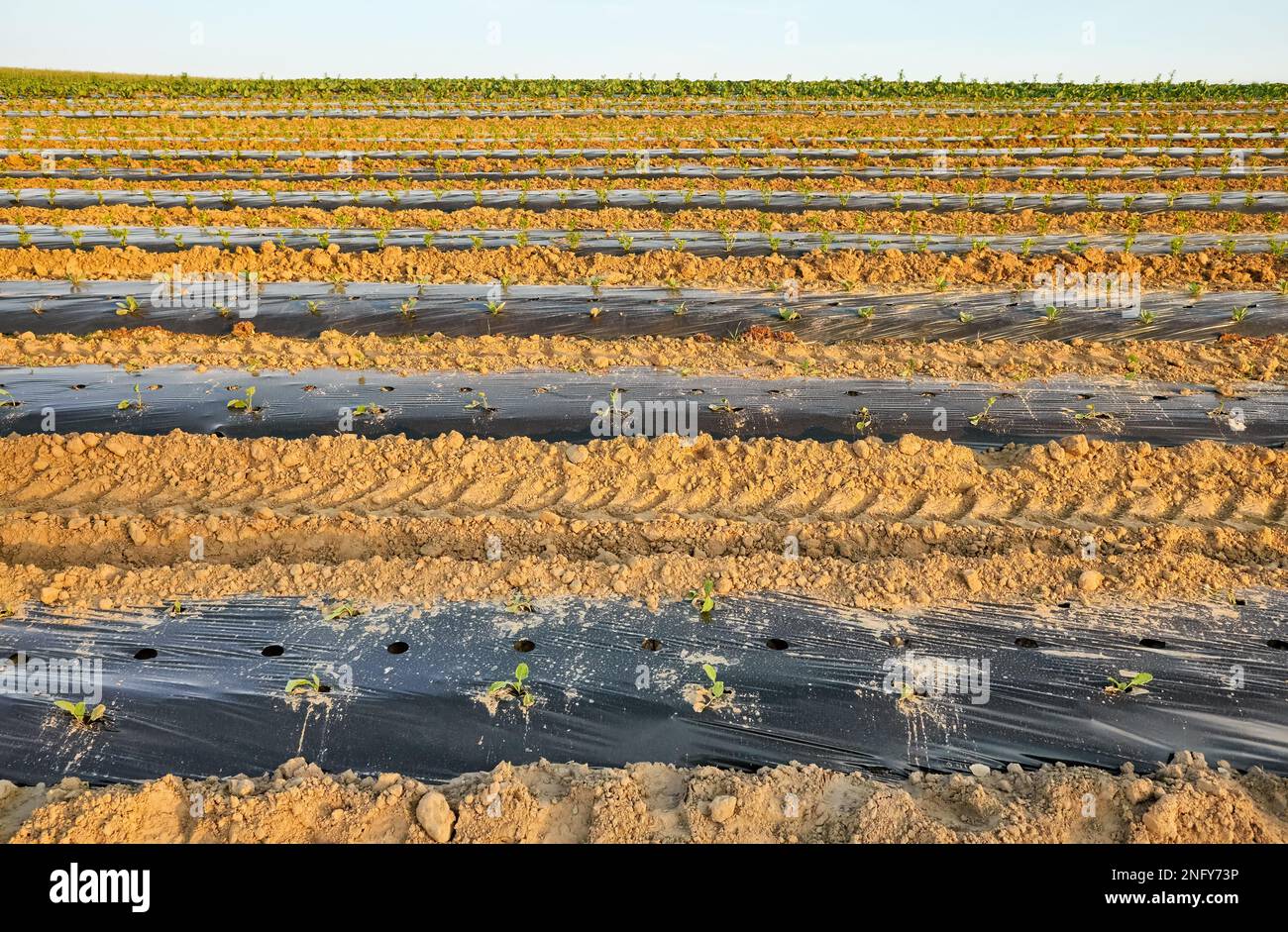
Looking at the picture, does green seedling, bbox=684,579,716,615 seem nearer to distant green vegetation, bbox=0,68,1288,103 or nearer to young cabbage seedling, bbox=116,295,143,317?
young cabbage seedling, bbox=116,295,143,317

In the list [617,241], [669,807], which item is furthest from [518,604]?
[617,241]

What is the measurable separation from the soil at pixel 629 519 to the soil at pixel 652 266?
4.04 m

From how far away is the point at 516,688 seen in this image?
3.53 metres

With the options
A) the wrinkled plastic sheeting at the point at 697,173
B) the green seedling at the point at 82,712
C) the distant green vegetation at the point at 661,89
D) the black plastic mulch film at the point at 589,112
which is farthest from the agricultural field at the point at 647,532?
the distant green vegetation at the point at 661,89

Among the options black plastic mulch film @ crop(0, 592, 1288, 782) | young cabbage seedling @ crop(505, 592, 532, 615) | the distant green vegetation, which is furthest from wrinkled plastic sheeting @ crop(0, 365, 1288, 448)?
the distant green vegetation

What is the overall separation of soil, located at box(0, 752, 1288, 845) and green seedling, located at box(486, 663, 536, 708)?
1.28ft

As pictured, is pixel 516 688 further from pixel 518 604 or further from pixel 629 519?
pixel 629 519

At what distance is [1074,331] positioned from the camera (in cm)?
771

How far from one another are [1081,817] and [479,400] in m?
4.98

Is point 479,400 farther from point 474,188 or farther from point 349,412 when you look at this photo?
point 474,188

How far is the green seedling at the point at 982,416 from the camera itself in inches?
237

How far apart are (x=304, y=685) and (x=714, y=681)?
193cm

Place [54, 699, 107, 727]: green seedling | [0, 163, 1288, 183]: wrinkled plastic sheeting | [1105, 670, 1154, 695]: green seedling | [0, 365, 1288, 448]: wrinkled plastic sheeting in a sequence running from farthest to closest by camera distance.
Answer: [0, 163, 1288, 183]: wrinkled plastic sheeting, [0, 365, 1288, 448]: wrinkled plastic sheeting, [1105, 670, 1154, 695]: green seedling, [54, 699, 107, 727]: green seedling

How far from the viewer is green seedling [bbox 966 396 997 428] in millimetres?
6020
